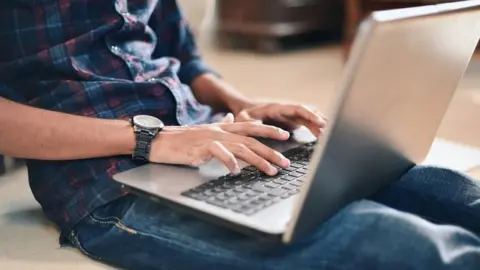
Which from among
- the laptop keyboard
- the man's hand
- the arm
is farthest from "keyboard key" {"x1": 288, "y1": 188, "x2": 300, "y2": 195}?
the arm

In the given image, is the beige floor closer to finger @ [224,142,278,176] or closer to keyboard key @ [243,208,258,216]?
finger @ [224,142,278,176]

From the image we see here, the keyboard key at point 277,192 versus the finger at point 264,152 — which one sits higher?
the finger at point 264,152

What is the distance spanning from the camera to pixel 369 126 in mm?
811

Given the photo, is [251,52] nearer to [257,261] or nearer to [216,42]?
[216,42]

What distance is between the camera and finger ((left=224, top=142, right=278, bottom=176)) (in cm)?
95

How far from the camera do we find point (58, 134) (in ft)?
3.39

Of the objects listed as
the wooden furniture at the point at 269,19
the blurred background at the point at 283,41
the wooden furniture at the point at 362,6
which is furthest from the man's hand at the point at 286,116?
the wooden furniture at the point at 269,19

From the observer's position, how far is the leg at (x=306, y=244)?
819 mm

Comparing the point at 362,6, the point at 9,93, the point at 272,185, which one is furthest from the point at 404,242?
the point at 362,6

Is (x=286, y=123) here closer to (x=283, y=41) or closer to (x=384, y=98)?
(x=384, y=98)

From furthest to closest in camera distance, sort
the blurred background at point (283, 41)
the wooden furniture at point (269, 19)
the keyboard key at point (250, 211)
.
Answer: the wooden furniture at point (269, 19) < the blurred background at point (283, 41) < the keyboard key at point (250, 211)

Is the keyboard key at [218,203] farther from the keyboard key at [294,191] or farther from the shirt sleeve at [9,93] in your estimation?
the shirt sleeve at [9,93]

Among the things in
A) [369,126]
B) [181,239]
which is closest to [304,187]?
[369,126]

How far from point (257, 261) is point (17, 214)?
0.57 m
